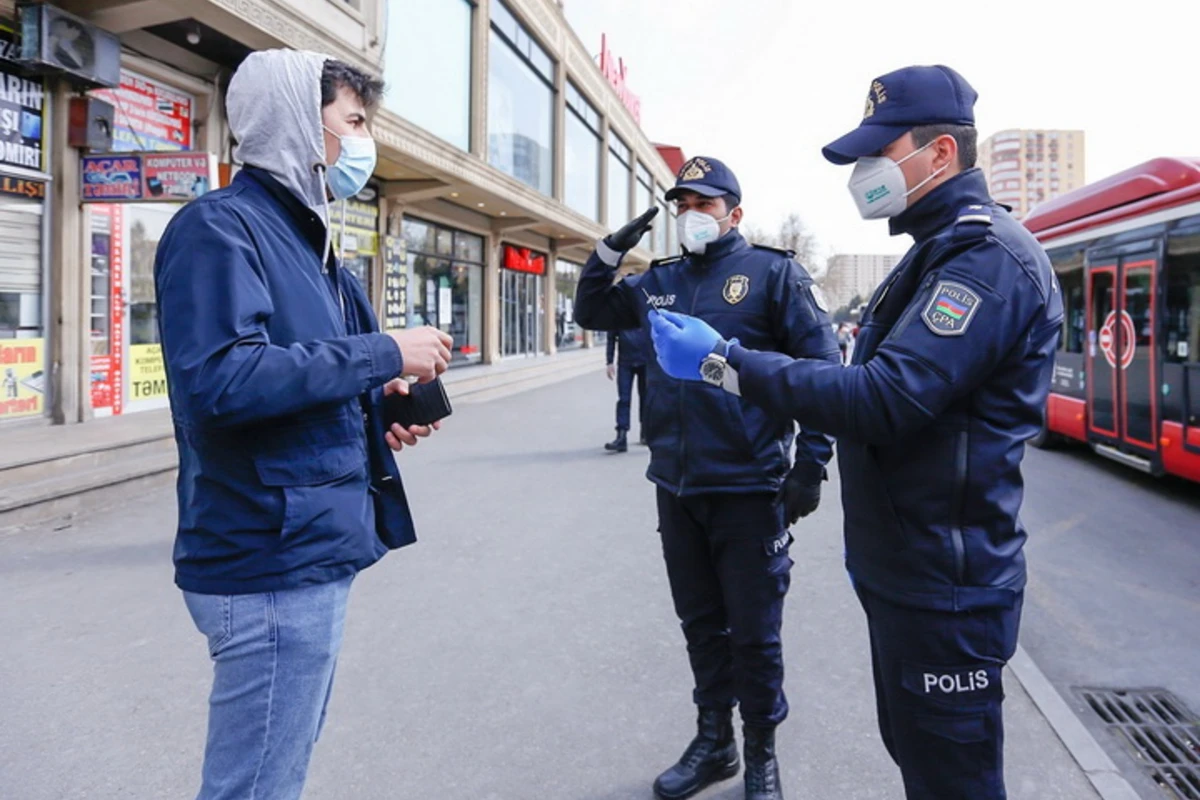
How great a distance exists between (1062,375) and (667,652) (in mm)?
8514

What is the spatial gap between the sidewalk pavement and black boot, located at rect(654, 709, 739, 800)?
6cm

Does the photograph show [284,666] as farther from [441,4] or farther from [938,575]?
[441,4]

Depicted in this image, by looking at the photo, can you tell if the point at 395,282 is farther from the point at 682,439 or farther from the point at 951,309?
the point at 951,309

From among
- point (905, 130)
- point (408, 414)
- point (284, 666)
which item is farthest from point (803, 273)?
point (284, 666)

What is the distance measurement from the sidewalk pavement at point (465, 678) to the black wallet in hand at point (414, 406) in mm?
1375

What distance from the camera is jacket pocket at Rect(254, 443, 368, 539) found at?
1.58m

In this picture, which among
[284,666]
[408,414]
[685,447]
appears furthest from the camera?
[685,447]

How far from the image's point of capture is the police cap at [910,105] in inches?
74.8

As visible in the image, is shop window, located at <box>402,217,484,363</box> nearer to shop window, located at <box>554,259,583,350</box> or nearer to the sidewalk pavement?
shop window, located at <box>554,259,583,350</box>

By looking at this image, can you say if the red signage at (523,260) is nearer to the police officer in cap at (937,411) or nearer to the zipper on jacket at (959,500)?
the police officer in cap at (937,411)

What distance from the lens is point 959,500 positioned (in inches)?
69.7

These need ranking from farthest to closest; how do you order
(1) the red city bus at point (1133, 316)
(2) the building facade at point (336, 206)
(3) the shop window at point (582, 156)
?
(3) the shop window at point (582, 156) < (2) the building facade at point (336, 206) < (1) the red city bus at point (1133, 316)

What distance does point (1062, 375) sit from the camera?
10266 mm

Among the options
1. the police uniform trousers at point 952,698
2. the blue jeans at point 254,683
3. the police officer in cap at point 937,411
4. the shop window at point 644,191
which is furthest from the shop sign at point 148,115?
the shop window at point 644,191
